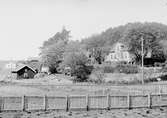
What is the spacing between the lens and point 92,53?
81438mm

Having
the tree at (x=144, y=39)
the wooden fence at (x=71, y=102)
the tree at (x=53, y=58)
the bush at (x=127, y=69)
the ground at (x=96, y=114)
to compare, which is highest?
the tree at (x=144, y=39)

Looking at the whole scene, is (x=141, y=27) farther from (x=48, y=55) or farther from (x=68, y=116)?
(x=68, y=116)

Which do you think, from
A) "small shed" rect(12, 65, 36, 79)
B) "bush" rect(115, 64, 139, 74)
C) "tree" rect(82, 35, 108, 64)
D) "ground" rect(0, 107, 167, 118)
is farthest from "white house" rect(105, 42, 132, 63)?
"ground" rect(0, 107, 167, 118)

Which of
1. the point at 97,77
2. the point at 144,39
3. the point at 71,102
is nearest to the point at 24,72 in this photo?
the point at 97,77

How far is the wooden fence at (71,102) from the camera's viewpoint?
681 inches

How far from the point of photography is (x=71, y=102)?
18.0m

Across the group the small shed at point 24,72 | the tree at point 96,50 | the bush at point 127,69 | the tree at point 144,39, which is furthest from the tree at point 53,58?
the bush at point 127,69

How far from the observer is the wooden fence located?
17.3 meters

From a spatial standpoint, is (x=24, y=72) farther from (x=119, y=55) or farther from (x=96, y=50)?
(x=119, y=55)

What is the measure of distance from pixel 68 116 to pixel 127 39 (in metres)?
50.6

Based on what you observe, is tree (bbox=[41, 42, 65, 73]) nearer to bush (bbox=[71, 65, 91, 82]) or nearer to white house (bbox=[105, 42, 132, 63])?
bush (bbox=[71, 65, 91, 82])

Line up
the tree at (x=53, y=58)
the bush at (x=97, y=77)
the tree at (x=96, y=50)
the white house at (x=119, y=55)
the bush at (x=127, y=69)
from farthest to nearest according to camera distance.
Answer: the tree at (x=96, y=50)
the white house at (x=119, y=55)
the tree at (x=53, y=58)
the bush at (x=127, y=69)
the bush at (x=97, y=77)

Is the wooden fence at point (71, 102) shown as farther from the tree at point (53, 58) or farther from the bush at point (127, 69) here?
the tree at point (53, 58)

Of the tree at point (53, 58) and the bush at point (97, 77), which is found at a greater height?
the tree at point (53, 58)
